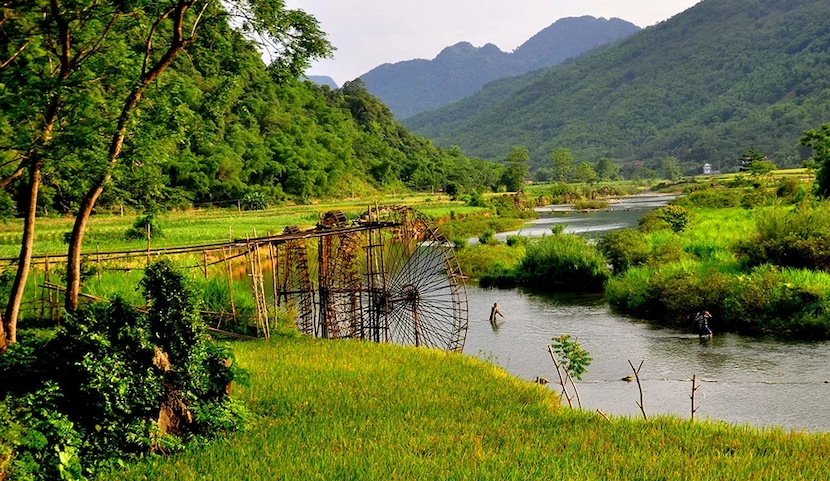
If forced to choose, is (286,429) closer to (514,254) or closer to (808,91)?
(514,254)

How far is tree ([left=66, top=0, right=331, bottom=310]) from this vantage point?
1049 centimetres

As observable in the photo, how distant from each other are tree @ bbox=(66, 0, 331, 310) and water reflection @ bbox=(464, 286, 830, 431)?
8.29 metres

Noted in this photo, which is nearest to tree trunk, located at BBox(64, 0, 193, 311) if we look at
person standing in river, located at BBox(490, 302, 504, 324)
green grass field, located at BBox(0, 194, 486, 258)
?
green grass field, located at BBox(0, 194, 486, 258)

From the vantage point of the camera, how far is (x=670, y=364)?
16.2 metres

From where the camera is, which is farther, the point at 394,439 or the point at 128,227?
the point at 128,227

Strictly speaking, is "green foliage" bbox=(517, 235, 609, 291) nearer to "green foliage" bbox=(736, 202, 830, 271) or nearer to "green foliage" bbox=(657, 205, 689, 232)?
"green foliage" bbox=(736, 202, 830, 271)

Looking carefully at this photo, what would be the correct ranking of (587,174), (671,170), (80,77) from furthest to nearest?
(671,170), (587,174), (80,77)

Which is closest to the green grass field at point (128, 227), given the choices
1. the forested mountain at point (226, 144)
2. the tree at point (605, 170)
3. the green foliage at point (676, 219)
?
the forested mountain at point (226, 144)

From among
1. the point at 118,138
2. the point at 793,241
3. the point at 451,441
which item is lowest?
the point at 451,441

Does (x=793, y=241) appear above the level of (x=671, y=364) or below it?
above

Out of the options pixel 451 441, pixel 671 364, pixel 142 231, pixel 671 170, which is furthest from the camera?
pixel 671 170

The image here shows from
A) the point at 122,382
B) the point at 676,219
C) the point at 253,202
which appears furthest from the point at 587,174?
the point at 122,382

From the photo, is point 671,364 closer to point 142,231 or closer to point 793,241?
point 793,241

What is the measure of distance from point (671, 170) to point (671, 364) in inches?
5513
